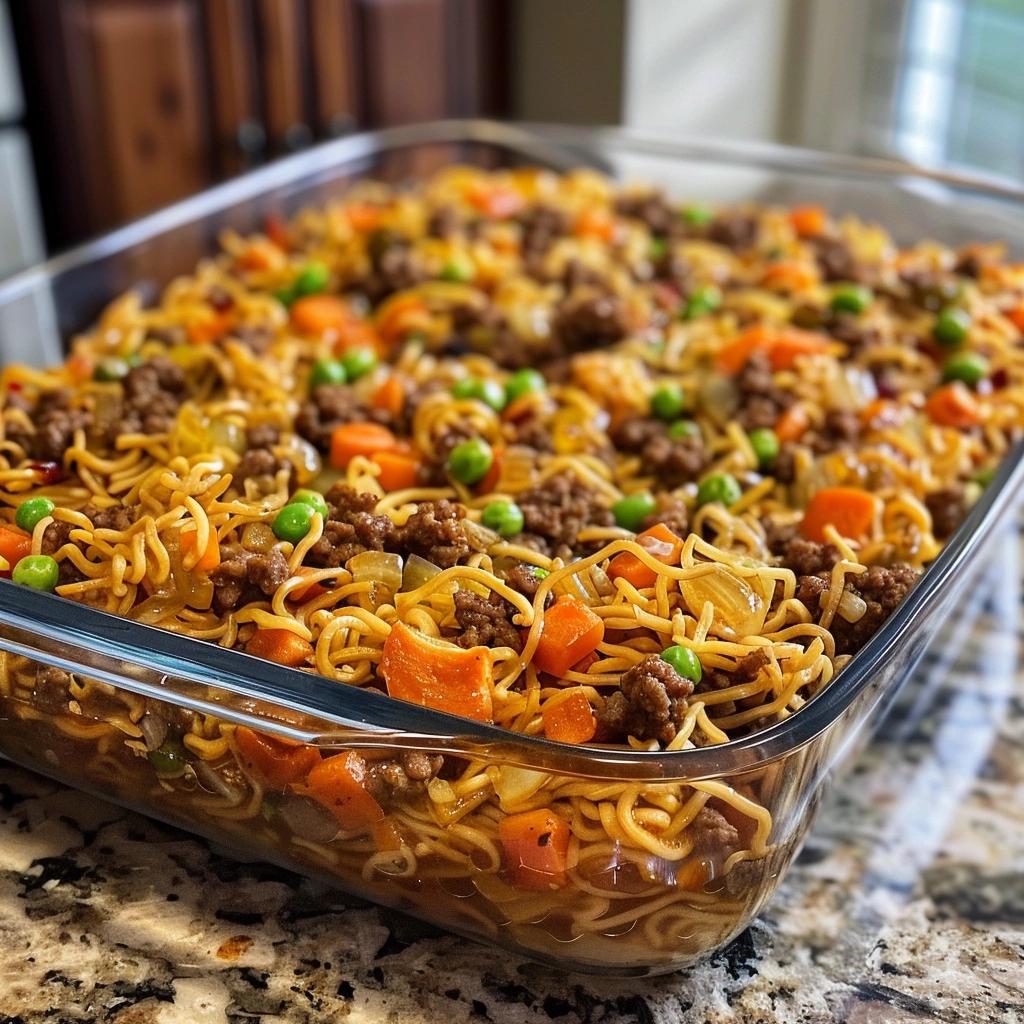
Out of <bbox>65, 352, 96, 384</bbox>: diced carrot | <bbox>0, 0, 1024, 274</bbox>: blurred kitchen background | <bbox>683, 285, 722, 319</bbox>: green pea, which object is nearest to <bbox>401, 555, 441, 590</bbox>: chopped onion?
<bbox>65, 352, 96, 384</bbox>: diced carrot

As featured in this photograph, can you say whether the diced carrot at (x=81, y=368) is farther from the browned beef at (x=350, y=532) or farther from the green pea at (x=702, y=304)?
the green pea at (x=702, y=304)

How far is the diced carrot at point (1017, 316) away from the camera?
Answer: 2656 millimetres

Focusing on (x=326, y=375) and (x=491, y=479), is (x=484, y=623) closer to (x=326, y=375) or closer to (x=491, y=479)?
(x=491, y=479)

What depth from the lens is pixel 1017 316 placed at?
2.67 m

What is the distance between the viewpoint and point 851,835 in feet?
5.79

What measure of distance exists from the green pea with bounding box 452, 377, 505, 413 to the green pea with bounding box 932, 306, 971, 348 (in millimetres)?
888

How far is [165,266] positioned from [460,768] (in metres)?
1.85

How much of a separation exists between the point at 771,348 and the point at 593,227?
772mm

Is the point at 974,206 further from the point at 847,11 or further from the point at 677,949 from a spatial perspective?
the point at 677,949

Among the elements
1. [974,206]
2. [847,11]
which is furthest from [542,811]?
[847,11]

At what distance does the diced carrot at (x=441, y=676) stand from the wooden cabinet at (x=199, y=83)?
9.10ft

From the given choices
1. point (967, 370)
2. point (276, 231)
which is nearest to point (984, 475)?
point (967, 370)

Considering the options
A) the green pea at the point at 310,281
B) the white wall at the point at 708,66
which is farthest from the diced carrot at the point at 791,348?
the white wall at the point at 708,66

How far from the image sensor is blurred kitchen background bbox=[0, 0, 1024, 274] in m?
3.72
